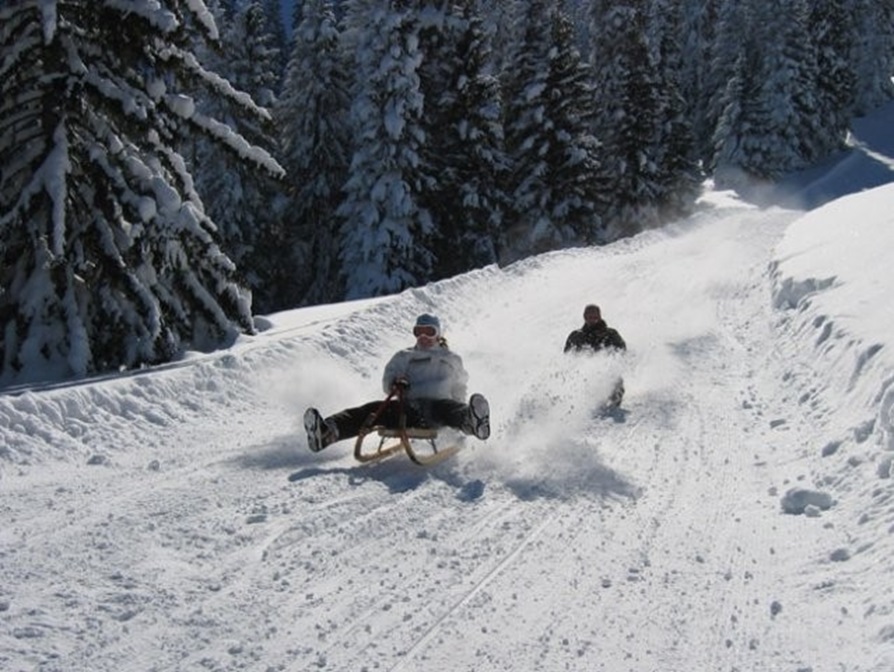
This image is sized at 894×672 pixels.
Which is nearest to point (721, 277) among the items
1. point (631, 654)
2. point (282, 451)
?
point (282, 451)

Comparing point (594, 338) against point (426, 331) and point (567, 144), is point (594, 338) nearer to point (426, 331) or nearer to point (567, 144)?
point (426, 331)

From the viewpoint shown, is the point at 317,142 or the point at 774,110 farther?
the point at 774,110

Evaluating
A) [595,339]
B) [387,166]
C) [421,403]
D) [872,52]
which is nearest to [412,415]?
[421,403]

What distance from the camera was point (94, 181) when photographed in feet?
35.6

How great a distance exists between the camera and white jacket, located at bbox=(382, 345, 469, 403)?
8.77 meters

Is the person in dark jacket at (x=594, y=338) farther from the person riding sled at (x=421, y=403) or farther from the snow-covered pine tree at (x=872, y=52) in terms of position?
the snow-covered pine tree at (x=872, y=52)

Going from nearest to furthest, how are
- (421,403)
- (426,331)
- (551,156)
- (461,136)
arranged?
(421,403)
(426,331)
(461,136)
(551,156)

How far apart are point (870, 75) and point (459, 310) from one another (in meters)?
65.8

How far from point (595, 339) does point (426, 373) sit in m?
3.51

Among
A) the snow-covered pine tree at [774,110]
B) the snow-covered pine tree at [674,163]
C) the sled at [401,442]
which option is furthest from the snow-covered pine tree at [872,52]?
the sled at [401,442]

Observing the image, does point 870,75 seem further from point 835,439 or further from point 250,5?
point 835,439

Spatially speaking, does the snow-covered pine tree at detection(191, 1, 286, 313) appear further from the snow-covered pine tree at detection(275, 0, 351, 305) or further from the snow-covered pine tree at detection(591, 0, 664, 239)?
the snow-covered pine tree at detection(591, 0, 664, 239)

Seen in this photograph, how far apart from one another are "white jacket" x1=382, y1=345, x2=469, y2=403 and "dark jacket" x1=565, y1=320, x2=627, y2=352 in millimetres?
3087

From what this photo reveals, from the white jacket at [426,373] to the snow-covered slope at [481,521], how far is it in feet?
2.24
